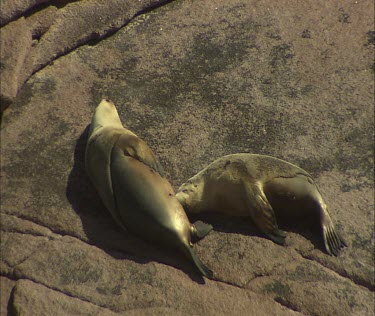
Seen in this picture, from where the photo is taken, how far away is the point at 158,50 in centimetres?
430

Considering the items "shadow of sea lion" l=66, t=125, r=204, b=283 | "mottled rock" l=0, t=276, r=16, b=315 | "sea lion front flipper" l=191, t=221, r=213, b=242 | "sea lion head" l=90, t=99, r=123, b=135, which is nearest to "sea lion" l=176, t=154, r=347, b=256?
"sea lion front flipper" l=191, t=221, r=213, b=242

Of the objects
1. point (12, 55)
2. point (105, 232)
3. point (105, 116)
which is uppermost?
point (12, 55)

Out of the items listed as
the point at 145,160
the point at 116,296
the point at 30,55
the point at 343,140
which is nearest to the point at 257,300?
the point at 116,296

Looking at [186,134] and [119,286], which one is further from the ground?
[186,134]

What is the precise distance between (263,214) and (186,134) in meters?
0.87

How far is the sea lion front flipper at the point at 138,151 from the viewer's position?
3.15m

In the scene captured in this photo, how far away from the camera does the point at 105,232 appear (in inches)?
124

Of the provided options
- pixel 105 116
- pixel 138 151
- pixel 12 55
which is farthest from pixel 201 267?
pixel 12 55

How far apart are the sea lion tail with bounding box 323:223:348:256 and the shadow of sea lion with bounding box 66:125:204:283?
0.64 metres

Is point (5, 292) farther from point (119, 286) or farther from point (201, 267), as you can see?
point (201, 267)

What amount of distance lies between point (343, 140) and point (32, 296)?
1.91 meters

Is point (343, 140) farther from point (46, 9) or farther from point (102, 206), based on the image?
point (46, 9)

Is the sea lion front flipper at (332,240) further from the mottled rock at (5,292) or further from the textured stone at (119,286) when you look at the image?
the mottled rock at (5,292)

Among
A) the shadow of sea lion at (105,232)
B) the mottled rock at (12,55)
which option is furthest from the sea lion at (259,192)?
the mottled rock at (12,55)
